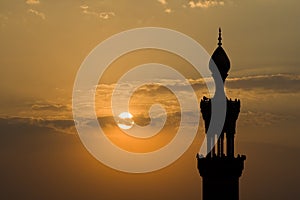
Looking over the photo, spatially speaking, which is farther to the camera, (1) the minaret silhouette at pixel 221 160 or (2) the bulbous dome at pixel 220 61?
(2) the bulbous dome at pixel 220 61

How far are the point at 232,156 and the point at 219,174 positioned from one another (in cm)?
152

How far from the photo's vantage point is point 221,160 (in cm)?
4288

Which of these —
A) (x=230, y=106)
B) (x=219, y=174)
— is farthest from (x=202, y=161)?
(x=230, y=106)

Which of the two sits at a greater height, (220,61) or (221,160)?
(220,61)

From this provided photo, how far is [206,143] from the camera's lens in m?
44.2

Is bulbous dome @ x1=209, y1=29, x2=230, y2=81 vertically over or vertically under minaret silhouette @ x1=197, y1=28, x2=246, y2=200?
over

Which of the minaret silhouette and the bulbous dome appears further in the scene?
the bulbous dome

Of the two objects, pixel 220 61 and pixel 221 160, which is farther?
pixel 220 61

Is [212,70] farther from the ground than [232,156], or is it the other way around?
[212,70]

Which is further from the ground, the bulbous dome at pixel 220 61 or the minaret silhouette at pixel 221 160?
the bulbous dome at pixel 220 61

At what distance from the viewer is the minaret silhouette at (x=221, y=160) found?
1695 inches

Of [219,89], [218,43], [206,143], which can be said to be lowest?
[206,143]

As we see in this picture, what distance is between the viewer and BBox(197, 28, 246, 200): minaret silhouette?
43062mm

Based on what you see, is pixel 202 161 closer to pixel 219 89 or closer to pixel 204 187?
pixel 204 187
